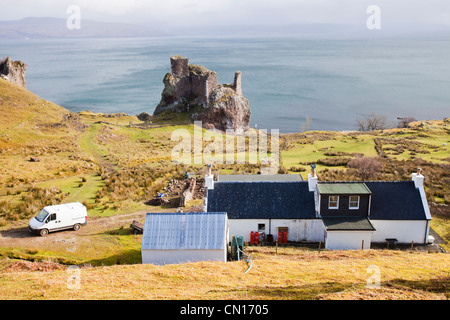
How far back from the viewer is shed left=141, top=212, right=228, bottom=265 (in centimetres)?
2038

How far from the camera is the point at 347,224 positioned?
23453 millimetres

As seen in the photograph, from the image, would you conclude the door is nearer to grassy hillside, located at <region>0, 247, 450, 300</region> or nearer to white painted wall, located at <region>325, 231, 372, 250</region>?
grassy hillside, located at <region>0, 247, 450, 300</region>

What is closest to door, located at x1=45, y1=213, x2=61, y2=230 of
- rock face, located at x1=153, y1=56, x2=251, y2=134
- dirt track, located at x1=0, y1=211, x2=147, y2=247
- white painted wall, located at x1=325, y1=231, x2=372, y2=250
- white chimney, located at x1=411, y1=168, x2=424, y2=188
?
dirt track, located at x1=0, y1=211, x2=147, y2=247

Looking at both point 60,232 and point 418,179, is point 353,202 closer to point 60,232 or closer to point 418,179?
point 418,179

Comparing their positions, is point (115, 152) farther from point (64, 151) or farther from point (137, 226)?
point (137, 226)

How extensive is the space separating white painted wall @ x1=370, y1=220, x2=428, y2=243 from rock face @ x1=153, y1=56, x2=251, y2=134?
48.8 meters

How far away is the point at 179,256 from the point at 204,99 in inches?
2126

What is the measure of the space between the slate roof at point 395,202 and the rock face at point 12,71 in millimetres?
69299

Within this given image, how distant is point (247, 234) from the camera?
24891 millimetres

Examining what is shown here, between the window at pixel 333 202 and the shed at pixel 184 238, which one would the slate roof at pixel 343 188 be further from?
the shed at pixel 184 238

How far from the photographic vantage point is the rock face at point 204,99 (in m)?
70.8

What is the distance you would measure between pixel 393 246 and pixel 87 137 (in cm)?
4705

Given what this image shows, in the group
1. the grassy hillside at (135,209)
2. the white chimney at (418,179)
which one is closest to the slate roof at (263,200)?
the grassy hillside at (135,209)

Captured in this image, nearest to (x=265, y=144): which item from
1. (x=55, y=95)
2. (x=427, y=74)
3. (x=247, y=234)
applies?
(x=247, y=234)
